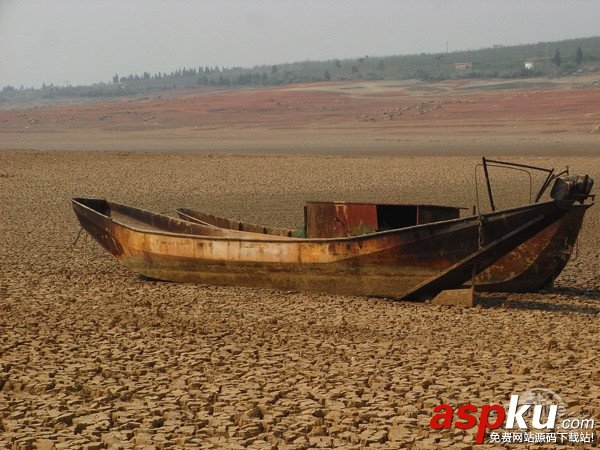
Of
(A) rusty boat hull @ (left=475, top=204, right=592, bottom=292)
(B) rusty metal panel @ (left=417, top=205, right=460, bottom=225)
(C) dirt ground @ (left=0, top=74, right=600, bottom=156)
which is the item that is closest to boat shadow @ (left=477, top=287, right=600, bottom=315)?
(A) rusty boat hull @ (left=475, top=204, right=592, bottom=292)

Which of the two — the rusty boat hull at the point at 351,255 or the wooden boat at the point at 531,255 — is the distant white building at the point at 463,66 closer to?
the wooden boat at the point at 531,255

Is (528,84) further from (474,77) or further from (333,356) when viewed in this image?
(333,356)

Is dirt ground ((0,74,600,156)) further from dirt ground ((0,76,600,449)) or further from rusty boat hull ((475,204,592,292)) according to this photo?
dirt ground ((0,76,600,449))

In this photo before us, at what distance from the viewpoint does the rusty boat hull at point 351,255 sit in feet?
37.0

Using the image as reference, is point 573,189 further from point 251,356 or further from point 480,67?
point 480,67

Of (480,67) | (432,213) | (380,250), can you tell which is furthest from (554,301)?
(480,67)

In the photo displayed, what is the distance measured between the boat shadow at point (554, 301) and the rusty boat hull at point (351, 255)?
53 cm

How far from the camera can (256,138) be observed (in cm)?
5647

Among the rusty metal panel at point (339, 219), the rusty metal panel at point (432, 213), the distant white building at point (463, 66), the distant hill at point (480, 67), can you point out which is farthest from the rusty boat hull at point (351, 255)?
the distant white building at point (463, 66)

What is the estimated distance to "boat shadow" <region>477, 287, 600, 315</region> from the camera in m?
11.4

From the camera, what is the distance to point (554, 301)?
1182 centimetres

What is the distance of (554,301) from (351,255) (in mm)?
2471

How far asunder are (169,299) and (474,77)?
104475 mm

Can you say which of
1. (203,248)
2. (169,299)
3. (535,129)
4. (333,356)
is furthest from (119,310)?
(535,129)
